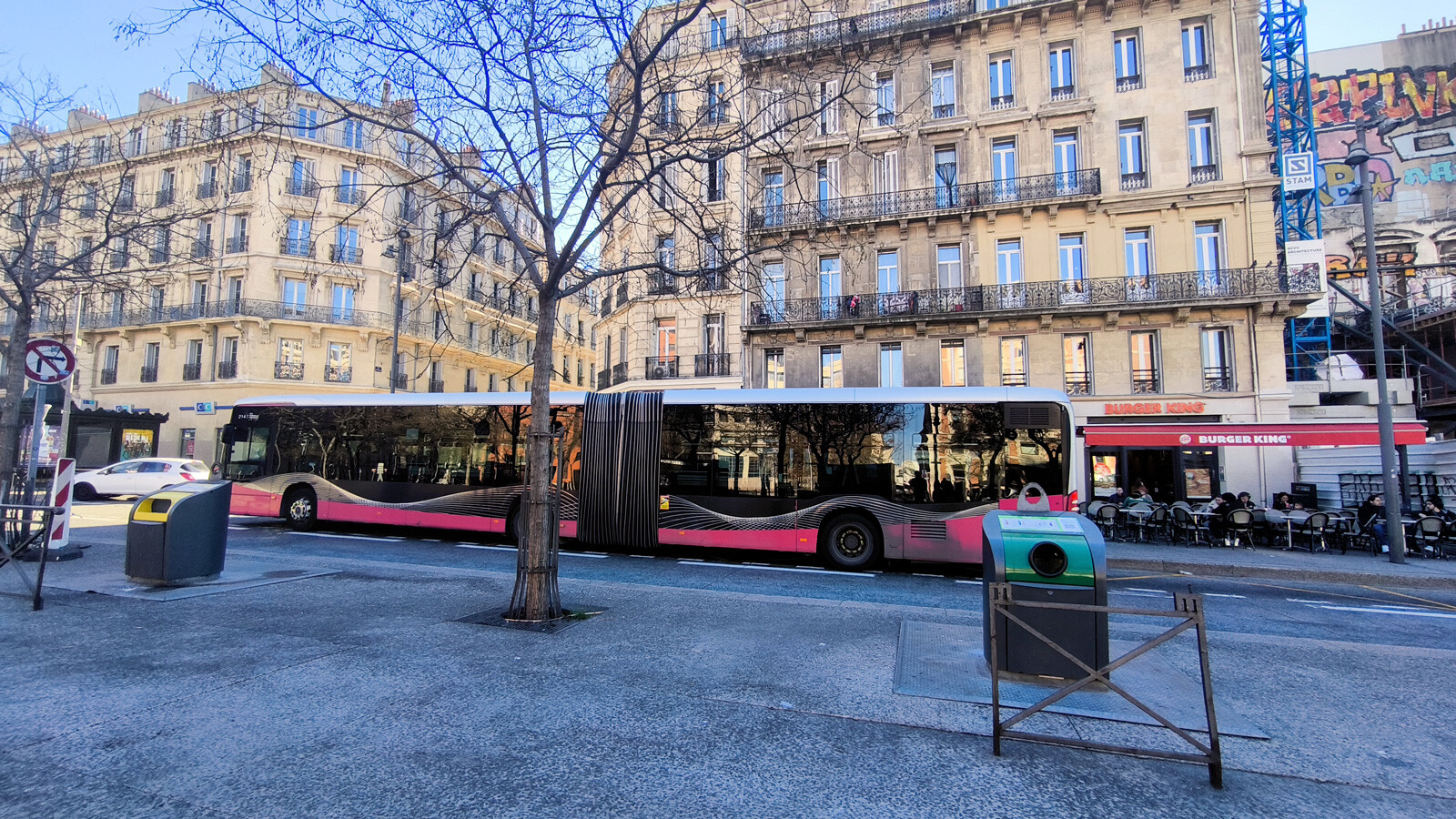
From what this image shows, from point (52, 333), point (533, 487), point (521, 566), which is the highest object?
point (52, 333)

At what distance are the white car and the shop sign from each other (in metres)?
29.2

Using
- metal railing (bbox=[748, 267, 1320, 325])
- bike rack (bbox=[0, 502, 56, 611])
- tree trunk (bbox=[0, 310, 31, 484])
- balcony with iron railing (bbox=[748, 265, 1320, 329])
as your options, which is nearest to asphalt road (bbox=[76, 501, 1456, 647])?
bike rack (bbox=[0, 502, 56, 611])

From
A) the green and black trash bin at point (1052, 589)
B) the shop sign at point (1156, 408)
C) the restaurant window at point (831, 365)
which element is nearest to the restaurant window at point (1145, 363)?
the shop sign at point (1156, 408)

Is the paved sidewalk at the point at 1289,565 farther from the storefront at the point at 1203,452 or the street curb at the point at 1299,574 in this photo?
the storefront at the point at 1203,452

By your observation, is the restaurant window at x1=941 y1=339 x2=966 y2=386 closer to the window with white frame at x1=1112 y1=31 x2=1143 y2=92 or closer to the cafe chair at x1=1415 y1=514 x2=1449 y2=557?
the window with white frame at x1=1112 y1=31 x2=1143 y2=92

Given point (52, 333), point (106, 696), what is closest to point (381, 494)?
point (106, 696)

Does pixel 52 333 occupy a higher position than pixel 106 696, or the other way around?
pixel 52 333

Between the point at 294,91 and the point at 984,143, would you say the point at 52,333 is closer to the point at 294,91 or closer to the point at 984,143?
the point at 294,91

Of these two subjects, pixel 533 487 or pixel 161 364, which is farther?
pixel 161 364

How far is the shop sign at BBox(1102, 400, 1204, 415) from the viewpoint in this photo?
20.5 metres

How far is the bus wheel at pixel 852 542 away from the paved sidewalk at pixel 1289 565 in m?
4.99

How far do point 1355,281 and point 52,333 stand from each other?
213 ft

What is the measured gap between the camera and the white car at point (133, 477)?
21031mm

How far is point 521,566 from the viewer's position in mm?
6262
